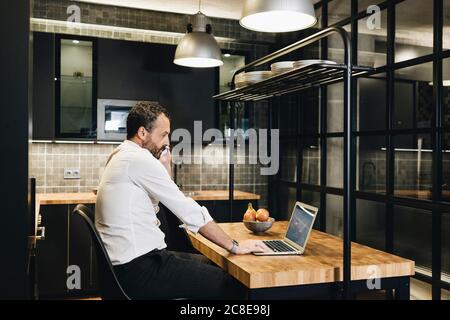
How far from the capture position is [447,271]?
2684 millimetres

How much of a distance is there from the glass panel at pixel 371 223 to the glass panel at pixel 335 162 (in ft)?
1.23

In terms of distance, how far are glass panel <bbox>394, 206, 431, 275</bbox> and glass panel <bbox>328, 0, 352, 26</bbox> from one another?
1585 millimetres

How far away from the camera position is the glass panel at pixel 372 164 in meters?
3.22

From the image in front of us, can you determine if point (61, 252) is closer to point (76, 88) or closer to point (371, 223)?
point (76, 88)

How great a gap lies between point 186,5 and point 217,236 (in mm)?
3010

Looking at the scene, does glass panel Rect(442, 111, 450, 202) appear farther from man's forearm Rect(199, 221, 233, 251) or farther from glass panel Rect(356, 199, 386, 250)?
man's forearm Rect(199, 221, 233, 251)

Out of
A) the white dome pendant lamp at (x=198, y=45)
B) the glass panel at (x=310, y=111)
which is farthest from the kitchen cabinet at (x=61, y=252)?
the glass panel at (x=310, y=111)

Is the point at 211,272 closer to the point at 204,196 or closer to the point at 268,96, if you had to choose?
the point at 268,96

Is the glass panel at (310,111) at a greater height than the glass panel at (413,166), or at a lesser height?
greater

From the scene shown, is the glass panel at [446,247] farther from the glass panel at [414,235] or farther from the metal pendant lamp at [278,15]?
the metal pendant lamp at [278,15]

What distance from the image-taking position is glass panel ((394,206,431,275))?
2.83 metres

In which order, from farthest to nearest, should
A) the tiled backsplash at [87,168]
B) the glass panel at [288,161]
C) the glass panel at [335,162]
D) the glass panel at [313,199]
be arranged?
1. the glass panel at [288,161]
2. the tiled backsplash at [87,168]
3. the glass panel at [313,199]
4. the glass panel at [335,162]

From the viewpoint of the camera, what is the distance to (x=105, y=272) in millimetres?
1910
